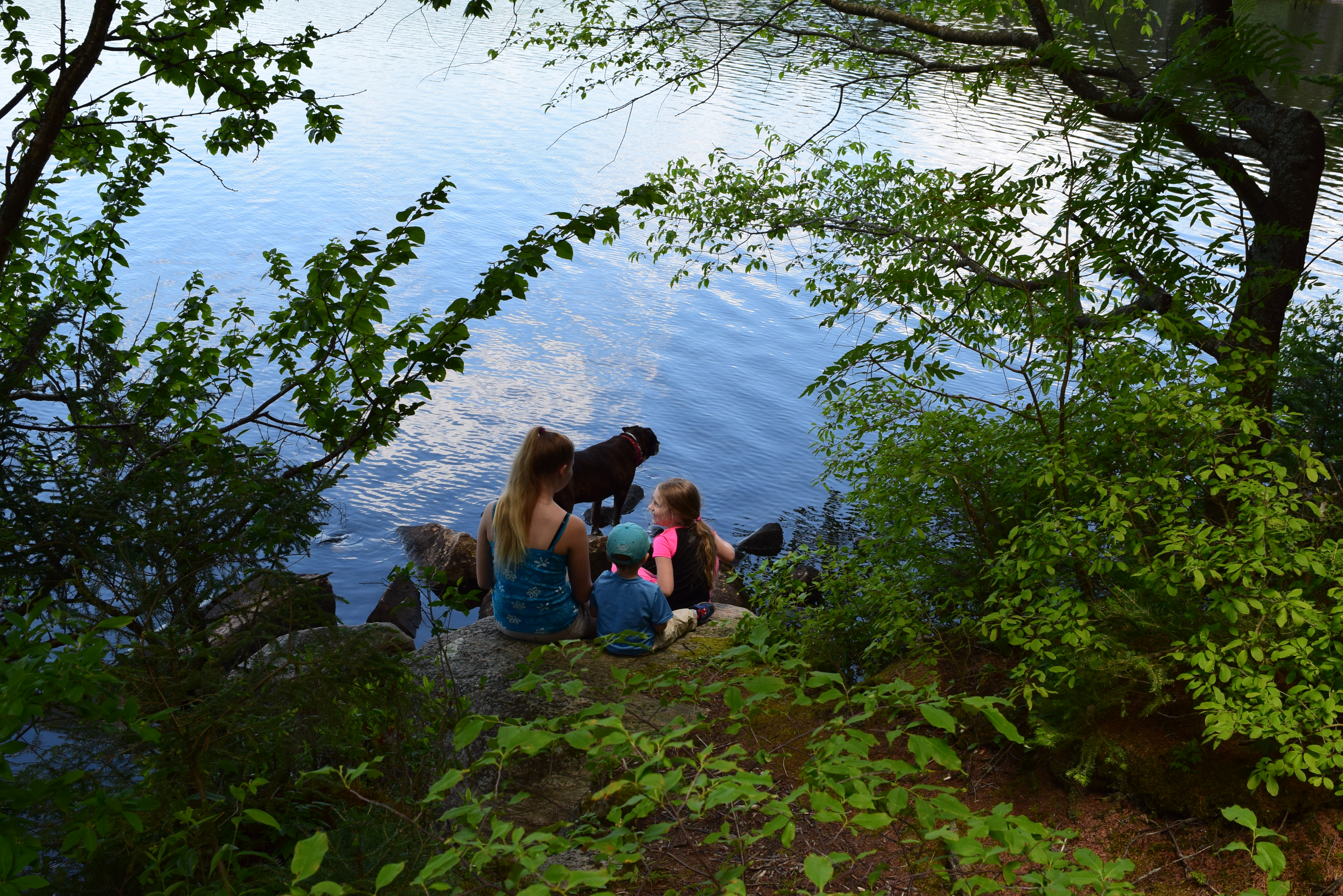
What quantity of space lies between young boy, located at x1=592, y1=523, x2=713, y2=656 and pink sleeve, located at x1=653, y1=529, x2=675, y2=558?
82 cm

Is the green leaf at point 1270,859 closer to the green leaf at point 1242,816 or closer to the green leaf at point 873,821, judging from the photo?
the green leaf at point 1242,816

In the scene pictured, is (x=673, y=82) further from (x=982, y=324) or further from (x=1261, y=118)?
(x=1261, y=118)

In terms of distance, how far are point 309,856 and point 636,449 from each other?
806 cm

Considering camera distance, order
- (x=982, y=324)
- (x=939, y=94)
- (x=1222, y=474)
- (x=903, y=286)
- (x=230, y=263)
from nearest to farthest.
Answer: (x=1222, y=474) → (x=903, y=286) → (x=982, y=324) → (x=230, y=263) → (x=939, y=94)


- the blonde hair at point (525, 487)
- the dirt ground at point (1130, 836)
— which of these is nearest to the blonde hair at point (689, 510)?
the blonde hair at point (525, 487)

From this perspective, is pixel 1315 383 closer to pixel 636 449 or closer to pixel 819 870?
pixel 636 449

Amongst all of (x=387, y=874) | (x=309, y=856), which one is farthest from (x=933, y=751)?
(x=309, y=856)

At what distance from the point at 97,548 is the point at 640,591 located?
2.94m

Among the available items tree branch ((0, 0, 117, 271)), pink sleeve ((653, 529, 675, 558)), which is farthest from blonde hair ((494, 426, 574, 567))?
tree branch ((0, 0, 117, 271))

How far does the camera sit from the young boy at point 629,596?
5.47 metres

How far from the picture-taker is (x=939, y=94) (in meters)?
26.8

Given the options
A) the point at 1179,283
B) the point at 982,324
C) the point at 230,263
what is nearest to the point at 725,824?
the point at 1179,283

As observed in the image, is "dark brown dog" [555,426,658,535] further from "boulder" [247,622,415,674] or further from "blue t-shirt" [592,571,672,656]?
"boulder" [247,622,415,674]

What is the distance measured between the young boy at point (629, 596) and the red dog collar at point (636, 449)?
13.2 ft
